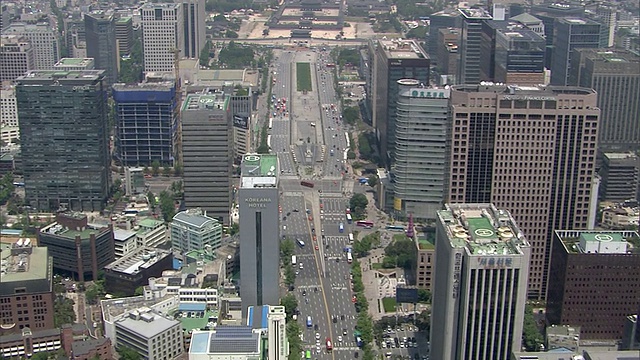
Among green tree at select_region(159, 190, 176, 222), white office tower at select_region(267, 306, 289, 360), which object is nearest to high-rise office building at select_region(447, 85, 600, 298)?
white office tower at select_region(267, 306, 289, 360)

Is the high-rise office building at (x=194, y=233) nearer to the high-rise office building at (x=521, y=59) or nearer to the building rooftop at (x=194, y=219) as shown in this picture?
the building rooftop at (x=194, y=219)

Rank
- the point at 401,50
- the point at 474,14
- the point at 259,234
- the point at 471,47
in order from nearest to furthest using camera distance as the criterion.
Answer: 1. the point at 259,234
2. the point at 401,50
3. the point at 471,47
4. the point at 474,14

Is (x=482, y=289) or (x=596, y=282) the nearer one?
(x=482, y=289)

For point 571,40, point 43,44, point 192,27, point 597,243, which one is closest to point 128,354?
point 597,243

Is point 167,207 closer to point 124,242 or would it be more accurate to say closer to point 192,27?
point 124,242

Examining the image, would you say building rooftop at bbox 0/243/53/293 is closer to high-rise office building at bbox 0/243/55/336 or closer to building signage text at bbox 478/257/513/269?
high-rise office building at bbox 0/243/55/336


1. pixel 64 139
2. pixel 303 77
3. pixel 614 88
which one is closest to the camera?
pixel 64 139
